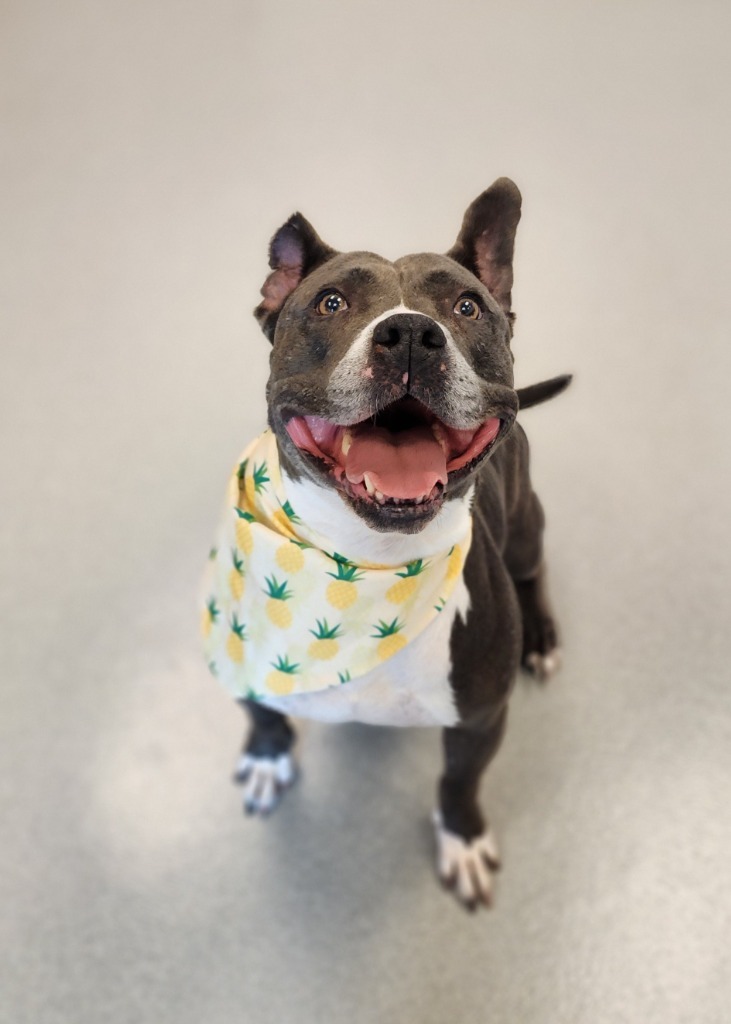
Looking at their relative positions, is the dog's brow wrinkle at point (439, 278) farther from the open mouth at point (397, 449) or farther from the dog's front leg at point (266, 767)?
the dog's front leg at point (266, 767)

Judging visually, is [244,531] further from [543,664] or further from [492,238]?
[543,664]

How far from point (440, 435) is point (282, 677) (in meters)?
0.54

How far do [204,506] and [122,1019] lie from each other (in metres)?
1.28

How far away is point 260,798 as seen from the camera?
6.24 feet

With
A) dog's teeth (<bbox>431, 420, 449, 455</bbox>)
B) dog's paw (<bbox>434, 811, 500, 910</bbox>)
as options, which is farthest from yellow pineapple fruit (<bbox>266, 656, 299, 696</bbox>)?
dog's paw (<bbox>434, 811, 500, 910</bbox>)

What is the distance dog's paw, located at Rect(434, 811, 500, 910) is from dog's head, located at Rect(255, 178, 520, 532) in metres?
0.96

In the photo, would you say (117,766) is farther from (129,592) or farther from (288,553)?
(288,553)

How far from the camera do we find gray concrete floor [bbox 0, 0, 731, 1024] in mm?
1732

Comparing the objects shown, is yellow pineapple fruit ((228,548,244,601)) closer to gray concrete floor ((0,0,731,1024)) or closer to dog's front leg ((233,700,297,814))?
dog's front leg ((233,700,297,814))

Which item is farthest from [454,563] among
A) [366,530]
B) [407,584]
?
[366,530]

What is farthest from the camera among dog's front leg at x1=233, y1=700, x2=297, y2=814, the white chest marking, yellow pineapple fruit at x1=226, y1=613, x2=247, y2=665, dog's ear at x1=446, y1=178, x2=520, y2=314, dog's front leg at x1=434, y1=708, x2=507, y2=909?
dog's front leg at x1=233, y1=700, x2=297, y2=814

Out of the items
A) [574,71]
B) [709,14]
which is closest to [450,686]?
[574,71]

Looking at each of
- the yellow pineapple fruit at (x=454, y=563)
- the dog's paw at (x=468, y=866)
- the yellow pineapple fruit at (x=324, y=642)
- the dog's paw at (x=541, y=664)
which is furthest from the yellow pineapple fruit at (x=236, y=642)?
the dog's paw at (x=541, y=664)

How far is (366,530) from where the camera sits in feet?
4.09
